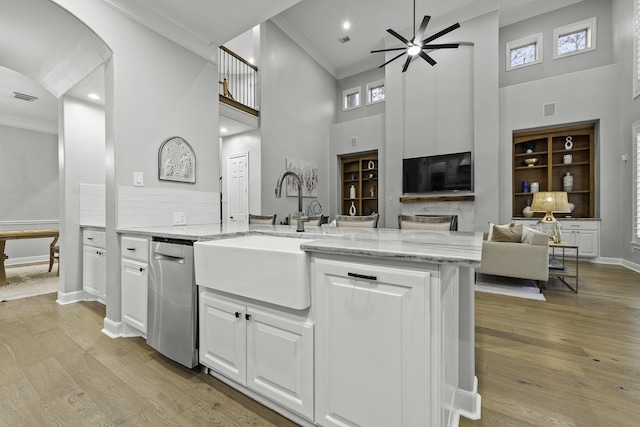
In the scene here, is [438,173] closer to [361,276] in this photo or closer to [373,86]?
[373,86]

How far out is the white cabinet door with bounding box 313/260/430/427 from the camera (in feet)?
3.18

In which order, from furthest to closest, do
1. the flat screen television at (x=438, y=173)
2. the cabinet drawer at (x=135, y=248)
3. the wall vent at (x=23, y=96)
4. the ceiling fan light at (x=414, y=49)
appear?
the flat screen television at (x=438, y=173)
the wall vent at (x=23, y=96)
the ceiling fan light at (x=414, y=49)
the cabinet drawer at (x=135, y=248)

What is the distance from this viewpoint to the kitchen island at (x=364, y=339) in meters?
0.97

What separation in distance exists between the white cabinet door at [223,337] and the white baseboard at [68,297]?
2.54 metres

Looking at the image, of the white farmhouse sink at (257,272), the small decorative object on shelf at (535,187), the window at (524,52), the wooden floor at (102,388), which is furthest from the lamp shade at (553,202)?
the wooden floor at (102,388)

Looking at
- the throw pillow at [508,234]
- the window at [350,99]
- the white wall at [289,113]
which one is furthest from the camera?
the window at [350,99]

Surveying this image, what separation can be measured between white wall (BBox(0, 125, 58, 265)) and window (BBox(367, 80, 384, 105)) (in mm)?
7430

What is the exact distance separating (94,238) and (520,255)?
15.9 ft

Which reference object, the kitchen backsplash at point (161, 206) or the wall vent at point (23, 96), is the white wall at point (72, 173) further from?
the wall vent at point (23, 96)

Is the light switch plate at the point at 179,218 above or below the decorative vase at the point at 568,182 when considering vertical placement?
below

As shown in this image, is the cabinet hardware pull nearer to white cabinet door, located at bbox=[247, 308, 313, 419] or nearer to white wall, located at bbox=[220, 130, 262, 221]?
white cabinet door, located at bbox=[247, 308, 313, 419]

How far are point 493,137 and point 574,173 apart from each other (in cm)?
182

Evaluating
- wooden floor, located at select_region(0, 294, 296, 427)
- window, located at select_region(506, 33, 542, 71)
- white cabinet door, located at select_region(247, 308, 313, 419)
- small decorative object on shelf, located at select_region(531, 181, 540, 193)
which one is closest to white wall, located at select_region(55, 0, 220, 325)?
wooden floor, located at select_region(0, 294, 296, 427)

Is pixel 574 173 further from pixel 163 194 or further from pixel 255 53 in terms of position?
pixel 163 194
